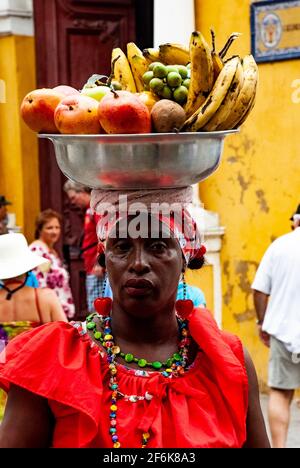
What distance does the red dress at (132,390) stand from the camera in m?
3.16

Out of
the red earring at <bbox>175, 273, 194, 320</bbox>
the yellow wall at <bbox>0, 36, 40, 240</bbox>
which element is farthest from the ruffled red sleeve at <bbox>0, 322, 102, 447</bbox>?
the yellow wall at <bbox>0, 36, 40, 240</bbox>

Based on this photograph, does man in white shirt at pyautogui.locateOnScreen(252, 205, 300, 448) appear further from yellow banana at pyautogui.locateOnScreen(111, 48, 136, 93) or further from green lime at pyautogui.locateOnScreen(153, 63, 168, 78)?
green lime at pyautogui.locateOnScreen(153, 63, 168, 78)

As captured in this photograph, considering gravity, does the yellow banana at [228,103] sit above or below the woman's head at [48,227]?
above

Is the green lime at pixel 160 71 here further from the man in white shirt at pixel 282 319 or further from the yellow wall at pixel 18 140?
the yellow wall at pixel 18 140

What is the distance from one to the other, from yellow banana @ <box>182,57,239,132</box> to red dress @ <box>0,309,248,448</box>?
63cm

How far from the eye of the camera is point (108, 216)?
3.32 meters

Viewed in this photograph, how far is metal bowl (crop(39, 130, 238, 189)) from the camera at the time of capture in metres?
3.05

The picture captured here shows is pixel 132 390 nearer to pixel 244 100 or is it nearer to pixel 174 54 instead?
pixel 244 100

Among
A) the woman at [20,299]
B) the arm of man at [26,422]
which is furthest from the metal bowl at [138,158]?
the woman at [20,299]

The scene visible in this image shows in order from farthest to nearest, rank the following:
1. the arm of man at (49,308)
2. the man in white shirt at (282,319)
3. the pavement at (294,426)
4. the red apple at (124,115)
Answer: the pavement at (294,426) → the man in white shirt at (282,319) → the arm of man at (49,308) → the red apple at (124,115)

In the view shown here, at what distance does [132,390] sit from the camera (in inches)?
128

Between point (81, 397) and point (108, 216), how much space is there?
0.52 m

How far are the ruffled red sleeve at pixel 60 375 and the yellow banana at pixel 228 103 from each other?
0.72 m
